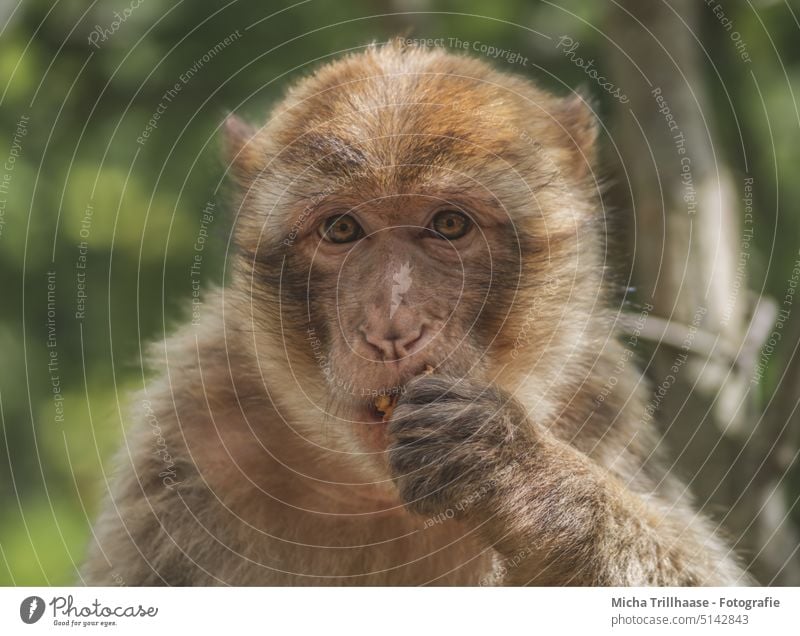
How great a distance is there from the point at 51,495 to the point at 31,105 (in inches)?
79.5

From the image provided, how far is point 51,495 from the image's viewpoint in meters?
5.33

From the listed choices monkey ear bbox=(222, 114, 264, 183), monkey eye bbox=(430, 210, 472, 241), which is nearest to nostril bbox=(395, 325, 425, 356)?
monkey eye bbox=(430, 210, 472, 241)

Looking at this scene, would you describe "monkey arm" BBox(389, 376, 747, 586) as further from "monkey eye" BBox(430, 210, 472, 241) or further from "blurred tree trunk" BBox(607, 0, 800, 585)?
"blurred tree trunk" BBox(607, 0, 800, 585)

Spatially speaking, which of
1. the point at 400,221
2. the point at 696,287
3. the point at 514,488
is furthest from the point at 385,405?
the point at 696,287

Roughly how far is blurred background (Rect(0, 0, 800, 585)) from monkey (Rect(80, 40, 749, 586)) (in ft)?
0.90

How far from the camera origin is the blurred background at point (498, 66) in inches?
172

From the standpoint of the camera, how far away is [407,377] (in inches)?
125

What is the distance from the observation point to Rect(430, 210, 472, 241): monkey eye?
346 centimetres

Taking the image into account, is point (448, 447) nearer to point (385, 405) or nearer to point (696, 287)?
point (385, 405)

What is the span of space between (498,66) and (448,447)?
5.41 feet

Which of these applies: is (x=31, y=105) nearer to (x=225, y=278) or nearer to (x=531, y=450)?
(x=225, y=278)

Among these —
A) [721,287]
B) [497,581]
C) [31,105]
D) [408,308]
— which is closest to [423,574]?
[497,581]

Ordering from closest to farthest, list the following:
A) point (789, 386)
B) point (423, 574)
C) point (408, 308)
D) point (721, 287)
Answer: point (408, 308) < point (423, 574) < point (789, 386) < point (721, 287)
